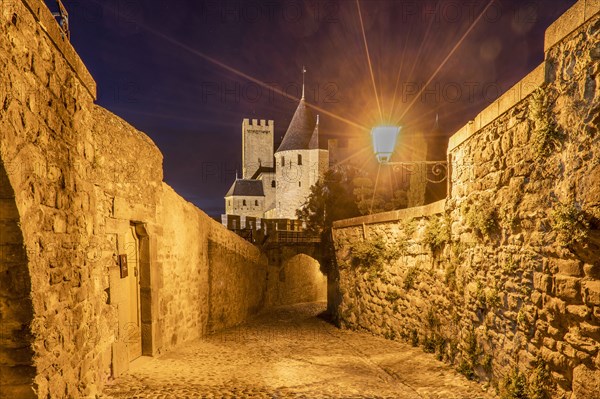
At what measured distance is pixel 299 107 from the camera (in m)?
40.2

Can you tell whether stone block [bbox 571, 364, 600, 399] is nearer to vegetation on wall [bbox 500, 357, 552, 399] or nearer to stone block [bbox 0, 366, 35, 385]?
vegetation on wall [bbox 500, 357, 552, 399]

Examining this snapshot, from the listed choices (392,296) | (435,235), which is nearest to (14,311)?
(435,235)

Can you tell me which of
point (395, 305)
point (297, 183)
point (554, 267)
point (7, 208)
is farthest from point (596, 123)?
point (297, 183)

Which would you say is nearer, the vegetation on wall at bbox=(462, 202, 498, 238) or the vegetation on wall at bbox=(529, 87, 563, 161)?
the vegetation on wall at bbox=(529, 87, 563, 161)

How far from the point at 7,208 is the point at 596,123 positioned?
3589 mm

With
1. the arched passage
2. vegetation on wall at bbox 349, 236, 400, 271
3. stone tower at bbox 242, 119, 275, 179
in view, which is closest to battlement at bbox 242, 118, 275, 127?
stone tower at bbox 242, 119, 275, 179

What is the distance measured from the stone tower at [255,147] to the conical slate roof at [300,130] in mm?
12485

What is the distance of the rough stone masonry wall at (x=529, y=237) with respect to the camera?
8.04 ft

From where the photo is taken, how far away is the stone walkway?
4.00 m

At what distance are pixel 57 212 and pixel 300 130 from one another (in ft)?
123

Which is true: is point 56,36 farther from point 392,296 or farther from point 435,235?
point 392,296

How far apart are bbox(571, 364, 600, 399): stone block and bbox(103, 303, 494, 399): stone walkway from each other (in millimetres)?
1433

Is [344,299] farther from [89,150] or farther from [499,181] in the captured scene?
[89,150]

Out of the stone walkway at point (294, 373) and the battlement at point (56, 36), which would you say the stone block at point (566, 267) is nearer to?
the stone walkway at point (294, 373)
